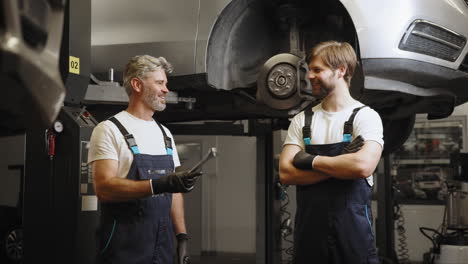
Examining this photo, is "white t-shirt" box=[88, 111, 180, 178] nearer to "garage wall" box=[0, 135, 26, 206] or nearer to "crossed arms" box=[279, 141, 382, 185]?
"crossed arms" box=[279, 141, 382, 185]

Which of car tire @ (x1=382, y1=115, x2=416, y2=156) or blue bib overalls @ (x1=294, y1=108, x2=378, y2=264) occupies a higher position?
car tire @ (x1=382, y1=115, x2=416, y2=156)

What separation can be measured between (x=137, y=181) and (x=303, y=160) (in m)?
0.59

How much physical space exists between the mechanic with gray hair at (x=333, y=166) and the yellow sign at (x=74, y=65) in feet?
3.90

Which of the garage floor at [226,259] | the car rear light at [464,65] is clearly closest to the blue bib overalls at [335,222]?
the car rear light at [464,65]

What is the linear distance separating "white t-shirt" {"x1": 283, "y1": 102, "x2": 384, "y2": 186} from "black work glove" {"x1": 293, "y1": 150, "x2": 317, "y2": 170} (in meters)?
0.08

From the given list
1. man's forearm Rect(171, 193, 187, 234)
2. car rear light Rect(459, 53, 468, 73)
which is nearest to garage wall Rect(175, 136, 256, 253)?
car rear light Rect(459, 53, 468, 73)

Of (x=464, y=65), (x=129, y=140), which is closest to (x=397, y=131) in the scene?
(x=464, y=65)

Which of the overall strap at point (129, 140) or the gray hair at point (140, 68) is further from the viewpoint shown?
the gray hair at point (140, 68)

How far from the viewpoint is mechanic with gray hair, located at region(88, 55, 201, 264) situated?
6.96 feet

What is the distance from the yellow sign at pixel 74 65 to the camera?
283 centimetres

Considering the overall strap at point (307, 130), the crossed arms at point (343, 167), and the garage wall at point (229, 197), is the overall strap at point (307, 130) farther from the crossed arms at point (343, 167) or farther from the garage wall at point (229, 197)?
the garage wall at point (229, 197)

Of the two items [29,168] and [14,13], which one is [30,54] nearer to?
[14,13]

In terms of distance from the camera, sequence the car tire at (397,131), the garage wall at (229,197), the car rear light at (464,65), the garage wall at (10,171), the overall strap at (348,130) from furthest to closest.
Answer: the garage wall at (229,197) → the garage wall at (10,171) → the car tire at (397,131) → the car rear light at (464,65) → the overall strap at (348,130)

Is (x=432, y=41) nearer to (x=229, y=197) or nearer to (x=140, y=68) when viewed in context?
(x=140, y=68)
